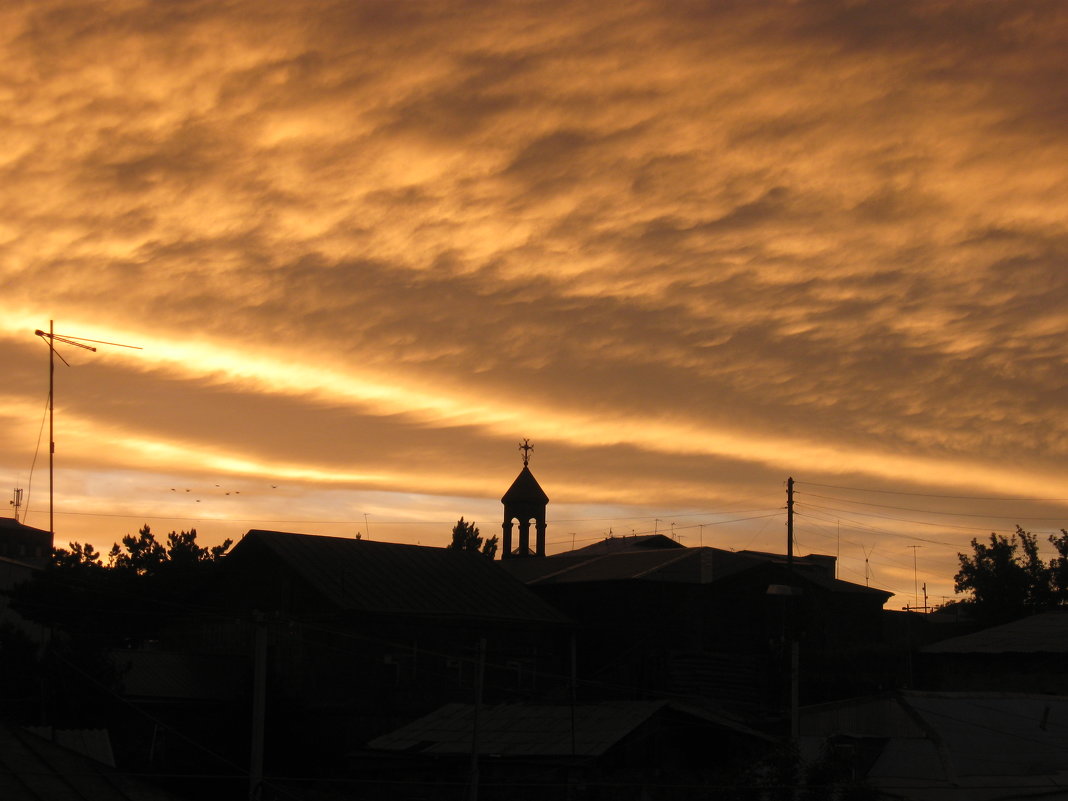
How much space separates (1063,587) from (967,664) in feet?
74.0

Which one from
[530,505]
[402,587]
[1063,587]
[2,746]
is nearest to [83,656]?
[402,587]

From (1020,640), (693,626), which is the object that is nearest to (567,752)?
(693,626)

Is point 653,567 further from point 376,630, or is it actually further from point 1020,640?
point 1020,640

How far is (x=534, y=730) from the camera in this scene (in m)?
35.2

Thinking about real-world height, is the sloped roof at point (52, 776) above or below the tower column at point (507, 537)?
below

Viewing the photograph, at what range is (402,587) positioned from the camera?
48219mm

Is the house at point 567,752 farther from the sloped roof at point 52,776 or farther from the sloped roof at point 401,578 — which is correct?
the sloped roof at point 52,776

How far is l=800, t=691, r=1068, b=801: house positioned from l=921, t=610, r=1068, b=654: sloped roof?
14198 mm

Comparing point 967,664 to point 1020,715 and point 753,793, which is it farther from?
point 753,793

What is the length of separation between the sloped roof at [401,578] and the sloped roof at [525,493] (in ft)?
40.2

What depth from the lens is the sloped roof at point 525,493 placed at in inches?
2613

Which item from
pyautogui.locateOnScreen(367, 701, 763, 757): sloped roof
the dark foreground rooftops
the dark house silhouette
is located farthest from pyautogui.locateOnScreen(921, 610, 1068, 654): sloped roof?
pyautogui.locateOnScreen(367, 701, 763, 757): sloped roof

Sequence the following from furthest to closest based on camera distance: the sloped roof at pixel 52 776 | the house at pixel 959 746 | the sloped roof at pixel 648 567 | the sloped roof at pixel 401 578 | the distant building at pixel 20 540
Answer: the distant building at pixel 20 540 → the sloped roof at pixel 648 567 → the sloped roof at pixel 401 578 → the house at pixel 959 746 → the sloped roof at pixel 52 776

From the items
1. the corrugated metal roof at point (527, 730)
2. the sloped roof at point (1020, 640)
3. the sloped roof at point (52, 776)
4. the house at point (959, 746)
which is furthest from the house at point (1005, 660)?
the sloped roof at point (52, 776)
